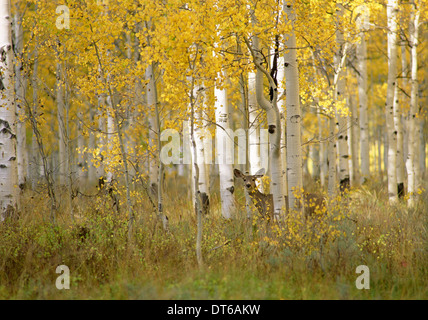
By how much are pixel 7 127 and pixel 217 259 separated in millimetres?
4376

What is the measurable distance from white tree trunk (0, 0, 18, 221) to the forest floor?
372 mm

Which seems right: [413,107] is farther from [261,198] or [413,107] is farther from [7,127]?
[7,127]

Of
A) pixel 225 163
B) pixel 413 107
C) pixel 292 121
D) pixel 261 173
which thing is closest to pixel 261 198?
pixel 261 173

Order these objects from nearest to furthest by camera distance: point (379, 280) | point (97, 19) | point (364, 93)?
point (379, 280)
point (97, 19)
point (364, 93)

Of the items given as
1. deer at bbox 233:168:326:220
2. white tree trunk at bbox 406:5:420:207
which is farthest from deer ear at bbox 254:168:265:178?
white tree trunk at bbox 406:5:420:207

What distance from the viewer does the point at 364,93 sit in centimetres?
1503

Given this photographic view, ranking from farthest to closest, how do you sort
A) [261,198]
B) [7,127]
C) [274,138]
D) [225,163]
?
[225,163]
[261,198]
[7,127]
[274,138]

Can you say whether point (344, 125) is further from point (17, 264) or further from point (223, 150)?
point (17, 264)

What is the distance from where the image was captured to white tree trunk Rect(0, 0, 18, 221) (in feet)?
24.3

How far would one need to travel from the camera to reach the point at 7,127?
296 inches

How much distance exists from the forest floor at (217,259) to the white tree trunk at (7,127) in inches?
14.6
